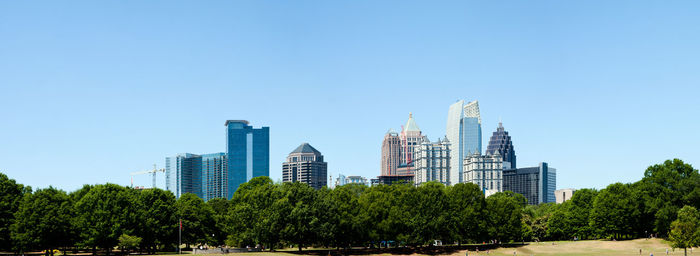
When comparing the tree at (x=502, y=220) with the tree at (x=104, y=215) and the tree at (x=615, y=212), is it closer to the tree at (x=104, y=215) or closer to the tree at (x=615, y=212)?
the tree at (x=615, y=212)

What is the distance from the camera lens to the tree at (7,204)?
11231 centimetres

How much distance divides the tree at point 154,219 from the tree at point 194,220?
2.38 metres

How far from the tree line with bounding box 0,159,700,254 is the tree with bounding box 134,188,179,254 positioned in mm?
183

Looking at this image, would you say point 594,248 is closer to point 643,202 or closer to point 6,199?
point 643,202

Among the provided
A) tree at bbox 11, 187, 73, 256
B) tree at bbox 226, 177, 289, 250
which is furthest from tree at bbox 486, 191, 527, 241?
tree at bbox 11, 187, 73, 256

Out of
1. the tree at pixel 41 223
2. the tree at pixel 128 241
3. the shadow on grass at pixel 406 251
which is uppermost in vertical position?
the tree at pixel 41 223

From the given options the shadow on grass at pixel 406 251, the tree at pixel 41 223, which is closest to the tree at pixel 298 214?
the shadow on grass at pixel 406 251

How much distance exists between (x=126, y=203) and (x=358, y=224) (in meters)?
40.2

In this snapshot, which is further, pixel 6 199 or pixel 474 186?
pixel 474 186

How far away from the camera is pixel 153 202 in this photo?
12588 centimetres

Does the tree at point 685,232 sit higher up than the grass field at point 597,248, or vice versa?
the tree at point 685,232

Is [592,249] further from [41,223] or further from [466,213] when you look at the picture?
[41,223]

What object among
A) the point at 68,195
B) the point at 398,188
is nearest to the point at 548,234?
the point at 398,188

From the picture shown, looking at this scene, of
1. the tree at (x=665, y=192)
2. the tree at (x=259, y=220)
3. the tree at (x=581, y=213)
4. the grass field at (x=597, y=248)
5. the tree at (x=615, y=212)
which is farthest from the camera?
the tree at (x=581, y=213)
